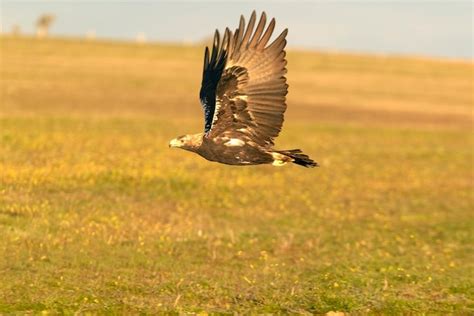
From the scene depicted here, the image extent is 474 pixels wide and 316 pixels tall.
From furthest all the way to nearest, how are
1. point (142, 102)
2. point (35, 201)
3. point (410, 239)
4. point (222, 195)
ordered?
point (142, 102), point (222, 195), point (410, 239), point (35, 201)

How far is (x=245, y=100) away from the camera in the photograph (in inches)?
559

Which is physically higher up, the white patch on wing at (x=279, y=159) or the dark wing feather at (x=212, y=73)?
the dark wing feather at (x=212, y=73)

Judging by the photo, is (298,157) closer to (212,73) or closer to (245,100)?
(245,100)

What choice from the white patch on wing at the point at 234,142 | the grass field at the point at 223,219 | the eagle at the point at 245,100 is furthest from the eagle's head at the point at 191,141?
the grass field at the point at 223,219

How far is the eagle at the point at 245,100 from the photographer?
14.0 meters

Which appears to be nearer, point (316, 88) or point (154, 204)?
point (154, 204)

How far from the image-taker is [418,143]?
4147cm

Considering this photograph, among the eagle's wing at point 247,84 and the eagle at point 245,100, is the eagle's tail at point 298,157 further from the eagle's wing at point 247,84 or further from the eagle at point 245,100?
the eagle's wing at point 247,84

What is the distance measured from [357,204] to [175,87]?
4061 cm

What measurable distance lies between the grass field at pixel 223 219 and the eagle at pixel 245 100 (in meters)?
2.34

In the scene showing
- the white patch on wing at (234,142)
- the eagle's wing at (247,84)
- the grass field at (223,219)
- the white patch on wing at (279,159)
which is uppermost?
the eagle's wing at (247,84)

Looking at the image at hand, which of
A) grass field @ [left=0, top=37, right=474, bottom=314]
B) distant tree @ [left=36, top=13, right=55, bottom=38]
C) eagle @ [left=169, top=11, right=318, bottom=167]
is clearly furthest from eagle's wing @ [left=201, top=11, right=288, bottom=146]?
distant tree @ [left=36, top=13, right=55, bottom=38]

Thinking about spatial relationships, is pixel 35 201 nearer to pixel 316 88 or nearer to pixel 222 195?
pixel 222 195

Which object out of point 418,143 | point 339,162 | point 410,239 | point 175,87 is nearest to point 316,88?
point 175,87
